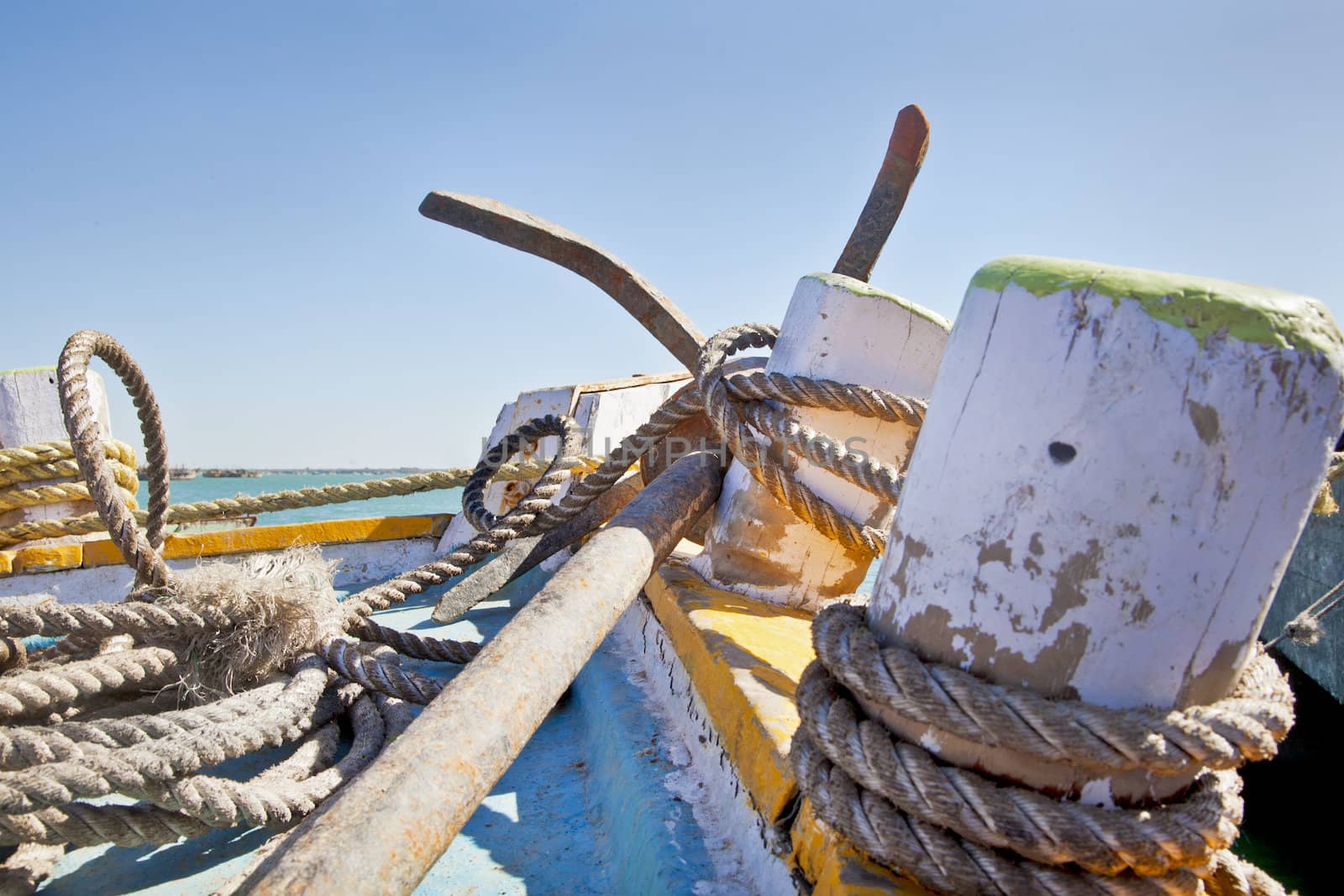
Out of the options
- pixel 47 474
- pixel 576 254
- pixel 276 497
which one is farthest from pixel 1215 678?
pixel 47 474


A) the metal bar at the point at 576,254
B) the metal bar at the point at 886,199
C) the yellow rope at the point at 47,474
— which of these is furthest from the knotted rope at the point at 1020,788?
the yellow rope at the point at 47,474

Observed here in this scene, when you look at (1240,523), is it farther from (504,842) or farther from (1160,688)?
(504,842)

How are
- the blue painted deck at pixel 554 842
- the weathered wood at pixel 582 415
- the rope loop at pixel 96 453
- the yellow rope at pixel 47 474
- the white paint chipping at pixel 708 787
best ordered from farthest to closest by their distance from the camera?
1. the weathered wood at pixel 582 415
2. the yellow rope at pixel 47 474
3. the rope loop at pixel 96 453
4. the blue painted deck at pixel 554 842
5. the white paint chipping at pixel 708 787

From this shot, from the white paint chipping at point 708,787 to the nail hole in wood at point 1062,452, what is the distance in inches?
21.7

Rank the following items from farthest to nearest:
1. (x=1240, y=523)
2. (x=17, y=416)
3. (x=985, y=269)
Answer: (x=17, y=416) → (x=985, y=269) → (x=1240, y=523)

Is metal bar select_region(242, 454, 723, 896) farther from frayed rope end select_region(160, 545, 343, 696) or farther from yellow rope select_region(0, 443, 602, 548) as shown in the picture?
yellow rope select_region(0, 443, 602, 548)

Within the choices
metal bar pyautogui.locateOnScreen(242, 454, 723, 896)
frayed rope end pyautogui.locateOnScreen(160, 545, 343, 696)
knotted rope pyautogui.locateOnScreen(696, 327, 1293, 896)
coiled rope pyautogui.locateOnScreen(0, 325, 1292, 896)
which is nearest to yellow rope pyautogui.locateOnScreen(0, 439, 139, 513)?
coiled rope pyautogui.locateOnScreen(0, 325, 1292, 896)

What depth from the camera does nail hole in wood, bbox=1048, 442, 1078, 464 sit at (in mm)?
646

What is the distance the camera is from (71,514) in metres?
3.09

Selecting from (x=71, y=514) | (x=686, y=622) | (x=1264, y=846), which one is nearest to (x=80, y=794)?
(x=686, y=622)

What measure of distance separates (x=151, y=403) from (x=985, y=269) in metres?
2.16

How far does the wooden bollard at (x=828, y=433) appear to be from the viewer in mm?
1582

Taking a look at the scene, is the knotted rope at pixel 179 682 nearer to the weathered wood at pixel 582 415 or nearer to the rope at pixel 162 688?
the rope at pixel 162 688

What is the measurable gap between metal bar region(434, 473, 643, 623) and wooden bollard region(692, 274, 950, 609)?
1.45 ft
